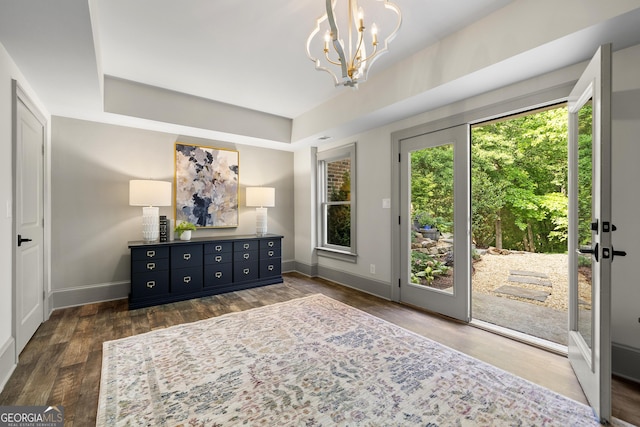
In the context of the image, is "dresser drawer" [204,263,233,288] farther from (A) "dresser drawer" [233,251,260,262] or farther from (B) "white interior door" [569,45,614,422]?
(B) "white interior door" [569,45,614,422]

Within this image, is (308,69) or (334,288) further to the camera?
(334,288)

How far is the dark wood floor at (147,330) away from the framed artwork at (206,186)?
4.08 ft

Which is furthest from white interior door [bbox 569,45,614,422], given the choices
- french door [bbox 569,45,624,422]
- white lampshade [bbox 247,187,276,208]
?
white lampshade [bbox 247,187,276,208]

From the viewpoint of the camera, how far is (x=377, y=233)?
3.96 meters

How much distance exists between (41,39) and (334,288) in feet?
12.7

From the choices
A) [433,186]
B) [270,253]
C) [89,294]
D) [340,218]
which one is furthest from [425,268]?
[89,294]

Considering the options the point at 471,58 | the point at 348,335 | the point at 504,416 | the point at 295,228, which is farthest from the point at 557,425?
the point at 295,228

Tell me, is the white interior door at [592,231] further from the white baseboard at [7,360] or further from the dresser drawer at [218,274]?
the dresser drawer at [218,274]

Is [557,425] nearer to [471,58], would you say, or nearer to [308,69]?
[471,58]

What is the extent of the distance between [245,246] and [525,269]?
5174 mm

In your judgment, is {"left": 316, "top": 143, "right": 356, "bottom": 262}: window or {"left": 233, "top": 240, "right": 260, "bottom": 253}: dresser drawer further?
{"left": 316, "top": 143, "right": 356, "bottom": 262}: window

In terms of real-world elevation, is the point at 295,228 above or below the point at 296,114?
below

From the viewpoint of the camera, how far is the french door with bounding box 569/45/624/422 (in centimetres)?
153

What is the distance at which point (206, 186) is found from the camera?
175 inches
